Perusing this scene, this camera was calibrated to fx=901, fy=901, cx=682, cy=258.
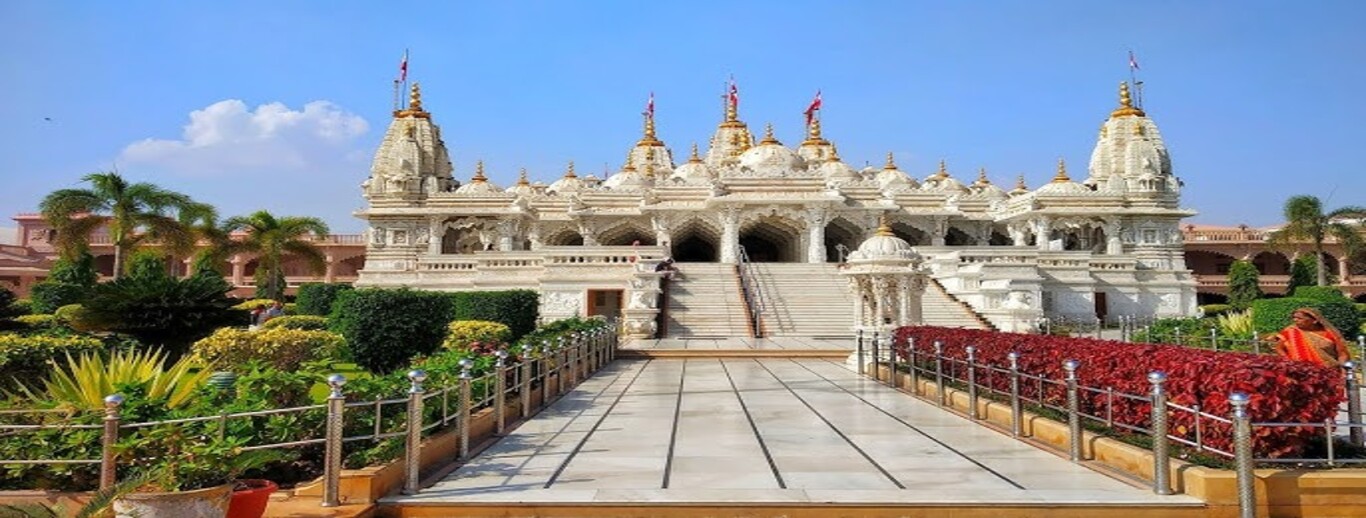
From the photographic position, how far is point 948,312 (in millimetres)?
26141

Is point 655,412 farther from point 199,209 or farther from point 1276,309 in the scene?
point 199,209

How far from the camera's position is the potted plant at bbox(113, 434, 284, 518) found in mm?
4371

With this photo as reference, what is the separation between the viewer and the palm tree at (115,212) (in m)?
29.0

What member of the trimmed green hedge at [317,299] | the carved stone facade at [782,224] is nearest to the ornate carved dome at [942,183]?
the carved stone facade at [782,224]

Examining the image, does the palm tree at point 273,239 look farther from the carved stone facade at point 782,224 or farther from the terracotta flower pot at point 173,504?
the terracotta flower pot at point 173,504

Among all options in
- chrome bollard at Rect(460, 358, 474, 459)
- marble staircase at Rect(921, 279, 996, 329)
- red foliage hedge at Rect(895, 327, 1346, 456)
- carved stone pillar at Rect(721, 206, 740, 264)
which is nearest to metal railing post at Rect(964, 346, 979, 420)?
red foliage hedge at Rect(895, 327, 1346, 456)

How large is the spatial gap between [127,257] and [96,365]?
101ft

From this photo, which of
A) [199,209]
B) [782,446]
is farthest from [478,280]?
[782,446]

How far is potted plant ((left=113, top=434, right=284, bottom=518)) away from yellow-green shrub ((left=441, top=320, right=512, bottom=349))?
10.5 meters

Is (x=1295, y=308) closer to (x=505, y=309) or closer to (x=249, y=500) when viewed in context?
(x=505, y=309)

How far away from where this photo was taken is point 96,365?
7.30 metres

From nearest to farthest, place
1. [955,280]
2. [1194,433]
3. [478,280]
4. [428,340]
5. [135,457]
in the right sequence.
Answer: [135,457] → [1194,433] → [428,340] → [955,280] → [478,280]

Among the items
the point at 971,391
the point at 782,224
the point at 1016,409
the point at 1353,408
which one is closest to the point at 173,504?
the point at 1016,409

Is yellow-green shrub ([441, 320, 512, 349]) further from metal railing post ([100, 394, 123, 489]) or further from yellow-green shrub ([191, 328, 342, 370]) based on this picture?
metal railing post ([100, 394, 123, 489])
